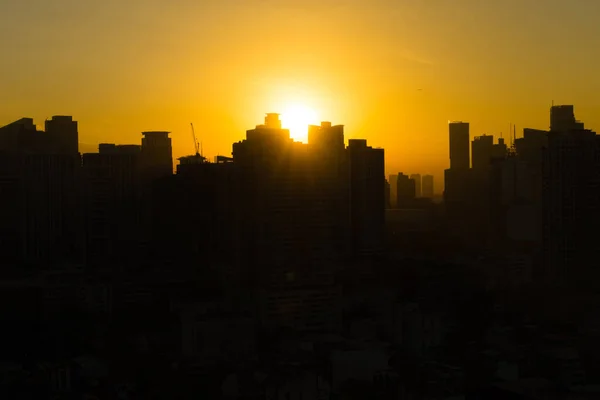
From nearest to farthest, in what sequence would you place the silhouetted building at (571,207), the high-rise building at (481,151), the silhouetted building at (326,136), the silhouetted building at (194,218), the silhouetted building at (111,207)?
the silhouetted building at (571,207) < the silhouetted building at (194,218) < the silhouetted building at (111,207) < the silhouetted building at (326,136) < the high-rise building at (481,151)

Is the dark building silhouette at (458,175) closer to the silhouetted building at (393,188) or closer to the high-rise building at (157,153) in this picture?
the silhouetted building at (393,188)

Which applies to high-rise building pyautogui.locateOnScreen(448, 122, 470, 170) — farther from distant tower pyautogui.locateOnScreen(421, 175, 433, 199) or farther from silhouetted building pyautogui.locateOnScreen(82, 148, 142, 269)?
silhouetted building pyautogui.locateOnScreen(82, 148, 142, 269)

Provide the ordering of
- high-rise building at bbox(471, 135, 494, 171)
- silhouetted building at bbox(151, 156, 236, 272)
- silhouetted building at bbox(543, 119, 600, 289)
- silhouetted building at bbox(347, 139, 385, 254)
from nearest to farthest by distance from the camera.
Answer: silhouetted building at bbox(543, 119, 600, 289) → silhouetted building at bbox(151, 156, 236, 272) → silhouetted building at bbox(347, 139, 385, 254) → high-rise building at bbox(471, 135, 494, 171)

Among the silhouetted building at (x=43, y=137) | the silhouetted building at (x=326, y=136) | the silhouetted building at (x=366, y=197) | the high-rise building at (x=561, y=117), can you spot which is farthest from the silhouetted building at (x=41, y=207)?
the high-rise building at (x=561, y=117)

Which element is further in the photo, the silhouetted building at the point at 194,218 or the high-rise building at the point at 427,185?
the high-rise building at the point at 427,185

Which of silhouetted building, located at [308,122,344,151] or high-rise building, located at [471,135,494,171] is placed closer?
silhouetted building, located at [308,122,344,151]

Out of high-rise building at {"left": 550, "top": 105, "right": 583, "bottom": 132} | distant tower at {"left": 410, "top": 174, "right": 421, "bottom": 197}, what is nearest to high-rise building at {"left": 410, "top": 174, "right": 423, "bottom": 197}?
distant tower at {"left": 410, "top": 174, "right": 421, "bottom": 197}

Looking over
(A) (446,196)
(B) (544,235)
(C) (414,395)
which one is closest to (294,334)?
(C) (414,395)
